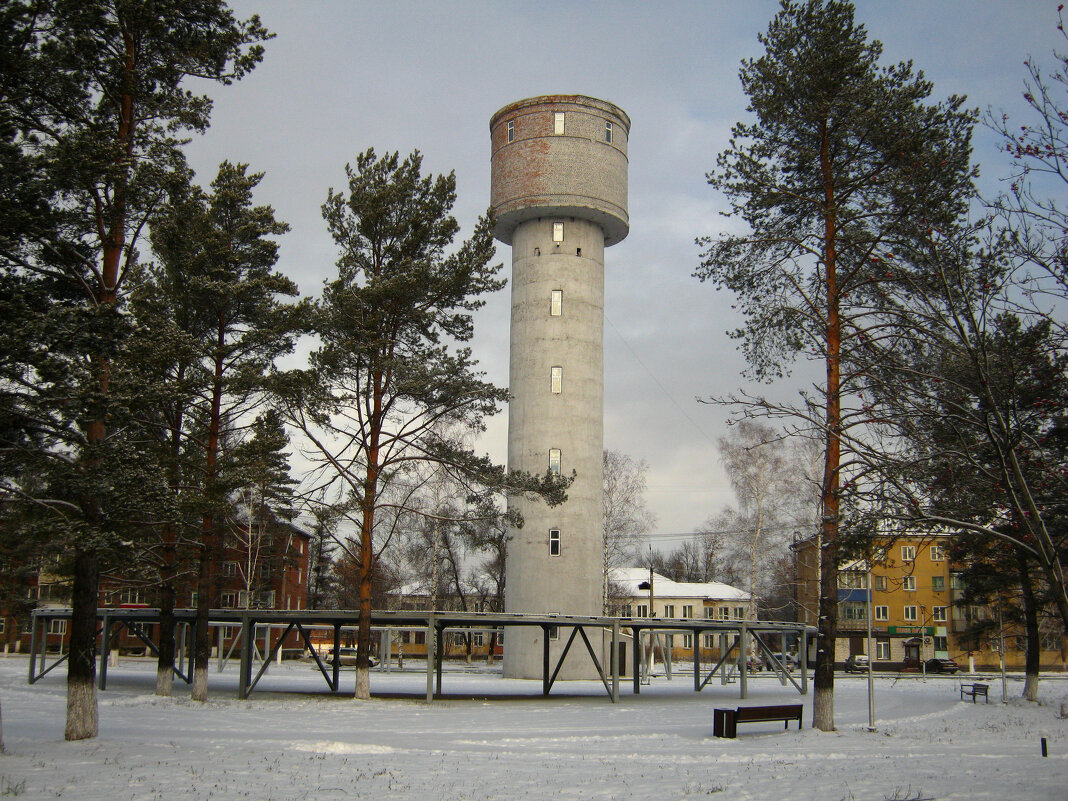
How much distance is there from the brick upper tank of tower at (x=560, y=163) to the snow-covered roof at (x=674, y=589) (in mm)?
40592

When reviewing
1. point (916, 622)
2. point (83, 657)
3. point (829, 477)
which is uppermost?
point (829, 477)

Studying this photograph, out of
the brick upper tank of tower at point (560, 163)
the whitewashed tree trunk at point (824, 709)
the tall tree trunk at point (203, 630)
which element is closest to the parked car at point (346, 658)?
the brick upper tank of tower at point (560, 163)

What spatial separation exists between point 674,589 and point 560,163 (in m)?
47.7

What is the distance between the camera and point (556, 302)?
39.4m

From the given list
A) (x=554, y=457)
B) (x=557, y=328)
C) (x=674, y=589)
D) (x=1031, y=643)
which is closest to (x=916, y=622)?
(x=674, y=589)

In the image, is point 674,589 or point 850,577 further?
point 674,589

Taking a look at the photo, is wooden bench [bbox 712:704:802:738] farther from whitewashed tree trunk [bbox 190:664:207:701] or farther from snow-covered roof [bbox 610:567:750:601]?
snow-covered roof [bbox 610:567:750:601]

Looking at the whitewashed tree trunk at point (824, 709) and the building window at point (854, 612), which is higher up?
the whitewashed tree trunk at point (824, 709)

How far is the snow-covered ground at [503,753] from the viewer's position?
12.1 meters

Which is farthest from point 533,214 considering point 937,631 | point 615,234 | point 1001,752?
point 937,631

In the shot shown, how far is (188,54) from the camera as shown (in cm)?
1723

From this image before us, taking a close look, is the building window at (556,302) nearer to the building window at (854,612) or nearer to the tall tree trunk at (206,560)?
the tall tree trunk at (206,560)

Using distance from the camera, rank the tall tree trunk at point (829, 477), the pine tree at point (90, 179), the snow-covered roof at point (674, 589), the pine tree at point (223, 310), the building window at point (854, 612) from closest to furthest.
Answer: the pine tree at point (90, 179) < the tall tree trunk at point (829, 477) < the pine tree at point (223, 310) < the building window at point (854, 612) < the snow-covered roof at point (674, 589)

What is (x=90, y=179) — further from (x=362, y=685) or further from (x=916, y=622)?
(x=916, y=622)
